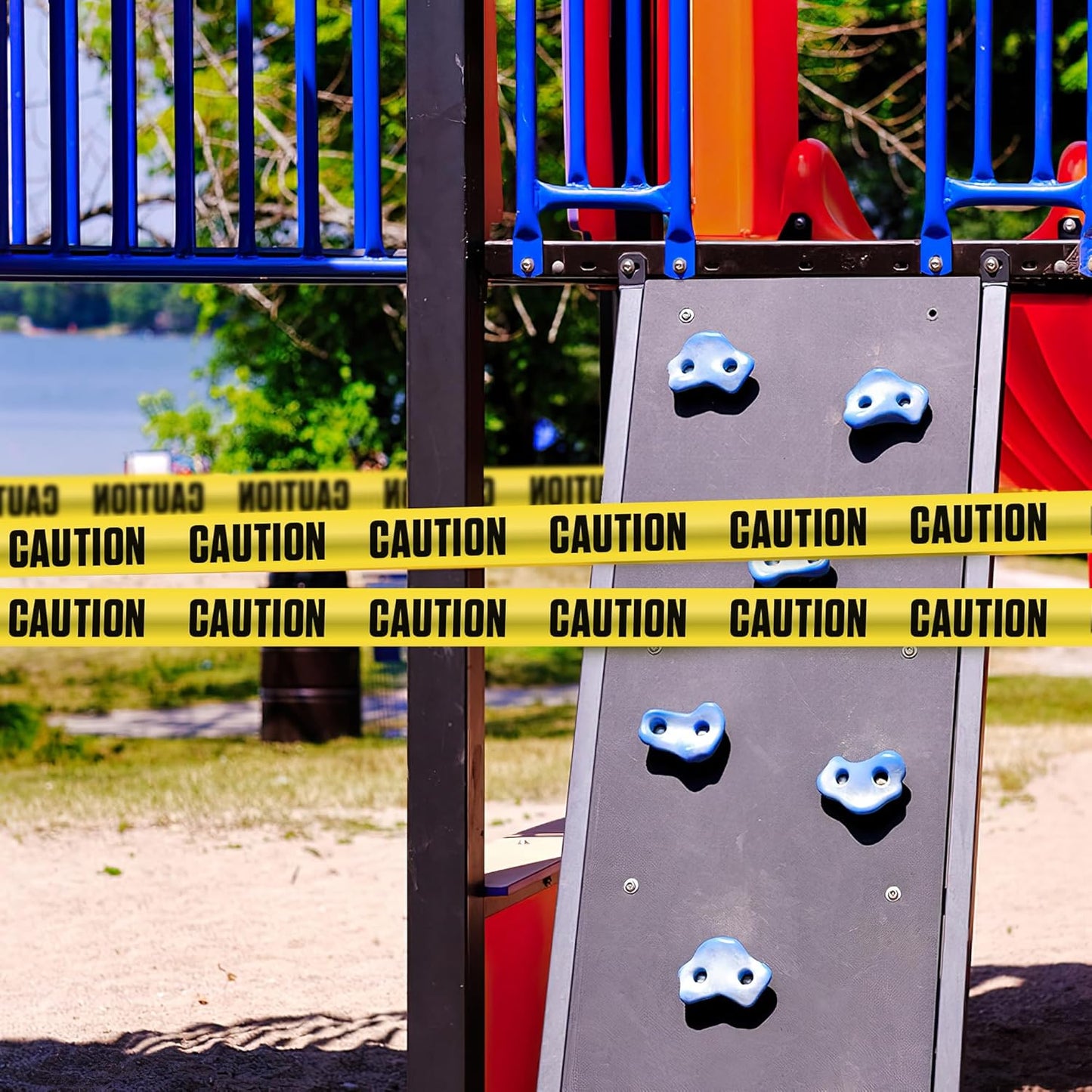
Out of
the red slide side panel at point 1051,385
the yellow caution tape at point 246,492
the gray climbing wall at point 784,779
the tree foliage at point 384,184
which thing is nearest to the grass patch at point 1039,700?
the yellow caution tape at point 246,492

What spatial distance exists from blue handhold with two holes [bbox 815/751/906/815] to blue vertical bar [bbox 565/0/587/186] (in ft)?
4.02

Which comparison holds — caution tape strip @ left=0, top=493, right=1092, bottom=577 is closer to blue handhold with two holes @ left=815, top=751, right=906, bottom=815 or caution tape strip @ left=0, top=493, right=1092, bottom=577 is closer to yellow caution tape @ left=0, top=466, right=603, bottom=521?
blue handhold with two holes @ left=815, top=751, right=906, bottom=815

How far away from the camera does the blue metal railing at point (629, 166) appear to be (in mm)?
2922

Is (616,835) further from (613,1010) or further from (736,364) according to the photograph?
(736,364)

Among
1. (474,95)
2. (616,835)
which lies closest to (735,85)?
(474,95)

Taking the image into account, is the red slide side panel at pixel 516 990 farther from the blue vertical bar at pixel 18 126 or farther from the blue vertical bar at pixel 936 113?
the blue vertical bar at pixel 18 126

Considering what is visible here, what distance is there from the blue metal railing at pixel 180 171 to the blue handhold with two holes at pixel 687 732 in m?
1.32

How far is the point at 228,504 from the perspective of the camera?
1236cm

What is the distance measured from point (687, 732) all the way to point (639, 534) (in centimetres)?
37

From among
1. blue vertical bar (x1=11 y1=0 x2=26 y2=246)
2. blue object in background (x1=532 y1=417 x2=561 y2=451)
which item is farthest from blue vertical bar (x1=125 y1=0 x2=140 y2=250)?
blue object in background (x1=532 y1=417 x2=561 y2=451)

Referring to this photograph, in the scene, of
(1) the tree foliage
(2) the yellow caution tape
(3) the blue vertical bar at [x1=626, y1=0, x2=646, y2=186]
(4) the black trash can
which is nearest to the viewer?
(3) the blue vertical bar at [x1=626, y1=0, x2=646, y2=186]

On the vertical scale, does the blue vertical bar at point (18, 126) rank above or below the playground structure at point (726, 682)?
above

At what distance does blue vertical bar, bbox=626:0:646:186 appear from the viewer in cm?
296

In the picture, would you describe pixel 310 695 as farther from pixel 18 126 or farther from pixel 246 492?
pixel 18 126
